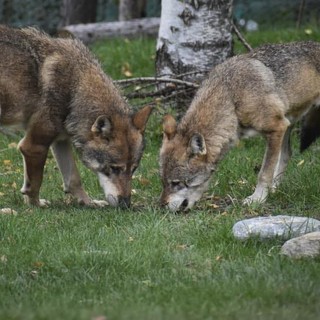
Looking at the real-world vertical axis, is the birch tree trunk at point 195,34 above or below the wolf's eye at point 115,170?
above

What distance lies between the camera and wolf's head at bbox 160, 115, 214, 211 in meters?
8.29

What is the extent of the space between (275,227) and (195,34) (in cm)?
481

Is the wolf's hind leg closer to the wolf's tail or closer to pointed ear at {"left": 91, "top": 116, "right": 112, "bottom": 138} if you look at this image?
the wolf's tail

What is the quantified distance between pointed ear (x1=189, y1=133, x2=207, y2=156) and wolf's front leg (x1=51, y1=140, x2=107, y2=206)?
1.01 meters

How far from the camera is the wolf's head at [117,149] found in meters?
8.17

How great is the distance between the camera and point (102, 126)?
817cm

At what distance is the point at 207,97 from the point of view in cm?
864

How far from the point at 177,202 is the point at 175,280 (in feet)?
7.68

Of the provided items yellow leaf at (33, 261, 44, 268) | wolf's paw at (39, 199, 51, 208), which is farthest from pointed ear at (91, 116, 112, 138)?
yellow leaf at (33, 261, 44, 268)

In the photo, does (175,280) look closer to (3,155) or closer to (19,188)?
(19,188)

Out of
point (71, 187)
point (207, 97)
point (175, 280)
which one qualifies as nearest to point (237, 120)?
point (207, 97)

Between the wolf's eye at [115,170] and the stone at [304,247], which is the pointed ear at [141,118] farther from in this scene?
the stone at [304,247]

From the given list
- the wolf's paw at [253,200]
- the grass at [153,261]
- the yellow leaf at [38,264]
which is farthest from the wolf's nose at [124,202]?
the yellow leaf at [38,264]

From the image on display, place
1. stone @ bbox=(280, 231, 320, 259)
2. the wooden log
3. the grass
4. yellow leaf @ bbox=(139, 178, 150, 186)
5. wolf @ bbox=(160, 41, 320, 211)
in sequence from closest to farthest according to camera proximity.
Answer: the grass < stone @ bbox=(280, 231, 320, 259) < wolf @ bbox=(160, 41, 320, 211) < yellow leaf @ bbox=(139, 178, 150, 186) < the wooden log
